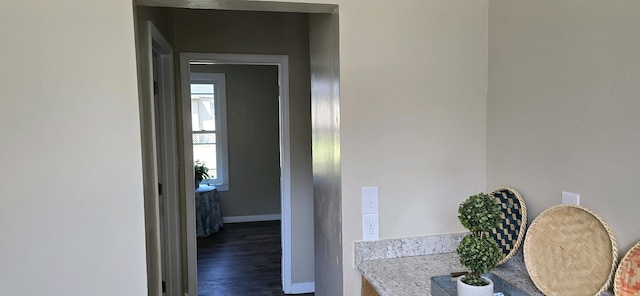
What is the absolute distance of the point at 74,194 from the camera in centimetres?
150

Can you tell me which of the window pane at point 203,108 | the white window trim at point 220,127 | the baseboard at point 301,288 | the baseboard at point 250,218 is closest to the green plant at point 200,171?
the white window trim at point 220,127

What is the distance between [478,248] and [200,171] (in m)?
5.08

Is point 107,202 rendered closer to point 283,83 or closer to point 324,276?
point 324,276

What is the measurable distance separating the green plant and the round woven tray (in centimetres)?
496

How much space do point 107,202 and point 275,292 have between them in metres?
2.40

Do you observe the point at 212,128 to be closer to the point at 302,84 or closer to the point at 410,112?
the point at 302,84

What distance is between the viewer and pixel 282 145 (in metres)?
3.57

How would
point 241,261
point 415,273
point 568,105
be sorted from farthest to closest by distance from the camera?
point 241,261 → point 415,273 → point 568,105

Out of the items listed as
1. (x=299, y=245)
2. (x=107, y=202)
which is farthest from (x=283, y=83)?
(x=107, y=202)

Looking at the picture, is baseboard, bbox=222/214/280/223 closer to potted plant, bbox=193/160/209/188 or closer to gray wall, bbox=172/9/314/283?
potted plant, bbox=193/160/209/188

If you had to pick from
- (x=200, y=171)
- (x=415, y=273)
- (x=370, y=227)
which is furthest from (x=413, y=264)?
(x=200, y=171)

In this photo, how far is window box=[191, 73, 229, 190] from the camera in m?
5.99

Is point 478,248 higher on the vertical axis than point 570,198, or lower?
lower

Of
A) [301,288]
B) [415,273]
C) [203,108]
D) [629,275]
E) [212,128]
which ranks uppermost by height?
[203,108]
